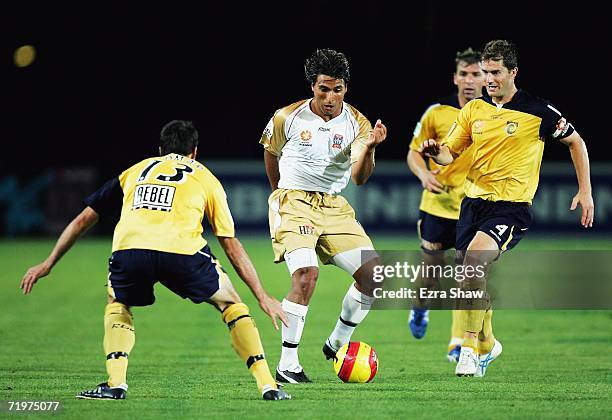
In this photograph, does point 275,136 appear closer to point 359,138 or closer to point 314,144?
point 314,144

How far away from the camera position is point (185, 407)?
21.4ft

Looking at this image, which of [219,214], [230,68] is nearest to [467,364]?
[219,214]

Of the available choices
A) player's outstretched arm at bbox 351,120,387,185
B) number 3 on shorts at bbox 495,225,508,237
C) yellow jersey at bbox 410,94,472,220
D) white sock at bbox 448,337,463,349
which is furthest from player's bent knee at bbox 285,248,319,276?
yellow jersey at bbox 410,94,472,220

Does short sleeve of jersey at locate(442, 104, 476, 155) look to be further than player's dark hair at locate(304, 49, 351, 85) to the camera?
Yes

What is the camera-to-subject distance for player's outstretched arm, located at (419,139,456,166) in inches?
313

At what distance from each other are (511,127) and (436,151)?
622 mm

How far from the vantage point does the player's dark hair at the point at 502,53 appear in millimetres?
8086

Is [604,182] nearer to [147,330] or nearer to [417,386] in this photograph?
[147,330]

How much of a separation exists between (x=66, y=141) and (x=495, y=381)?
20.6m

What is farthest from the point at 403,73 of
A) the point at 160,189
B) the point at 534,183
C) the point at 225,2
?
the point at 160,189

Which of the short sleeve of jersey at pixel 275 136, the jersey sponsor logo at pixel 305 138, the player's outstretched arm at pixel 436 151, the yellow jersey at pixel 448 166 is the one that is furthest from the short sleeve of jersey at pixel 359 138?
the yellow jersey at pixel 448 166

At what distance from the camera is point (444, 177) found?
10.0 meters

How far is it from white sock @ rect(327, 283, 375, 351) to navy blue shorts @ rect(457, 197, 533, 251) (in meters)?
0.94

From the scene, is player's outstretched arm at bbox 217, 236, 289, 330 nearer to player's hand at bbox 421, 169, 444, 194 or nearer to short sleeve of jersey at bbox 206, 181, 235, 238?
short sleeve of jersey at bbox 206, 181, 235, 238
